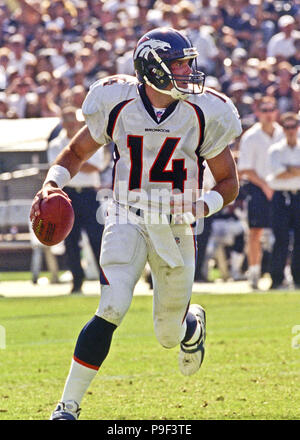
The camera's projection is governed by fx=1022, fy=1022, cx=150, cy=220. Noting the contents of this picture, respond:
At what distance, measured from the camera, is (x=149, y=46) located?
4.70 m

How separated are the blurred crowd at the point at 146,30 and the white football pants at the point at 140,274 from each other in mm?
6332

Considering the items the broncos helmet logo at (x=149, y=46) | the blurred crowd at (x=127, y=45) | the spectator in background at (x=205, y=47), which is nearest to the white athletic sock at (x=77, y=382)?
the broncos helmet logo at (x=149, y=46)

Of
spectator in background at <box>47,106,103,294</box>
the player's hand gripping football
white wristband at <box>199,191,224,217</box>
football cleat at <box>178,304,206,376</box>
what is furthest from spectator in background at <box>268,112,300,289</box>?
the player's hand gripping football

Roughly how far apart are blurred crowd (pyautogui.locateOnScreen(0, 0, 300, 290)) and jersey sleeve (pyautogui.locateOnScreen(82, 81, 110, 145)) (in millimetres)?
6442

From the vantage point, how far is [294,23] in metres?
13.6

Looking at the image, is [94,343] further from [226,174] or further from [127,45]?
[127,45]

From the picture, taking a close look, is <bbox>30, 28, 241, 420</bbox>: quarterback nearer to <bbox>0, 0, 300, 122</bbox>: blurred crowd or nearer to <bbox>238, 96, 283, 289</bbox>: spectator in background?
<bbox>238, 96, 283, 289</bbox>: spectator in background

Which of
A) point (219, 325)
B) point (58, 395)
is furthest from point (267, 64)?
point (58, 395)

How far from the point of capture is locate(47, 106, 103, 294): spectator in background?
10.0 m

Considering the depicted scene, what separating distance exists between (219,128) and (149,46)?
50 cm

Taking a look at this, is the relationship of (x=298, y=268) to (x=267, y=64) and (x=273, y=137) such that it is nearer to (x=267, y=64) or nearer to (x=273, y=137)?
(x=273, y=137)

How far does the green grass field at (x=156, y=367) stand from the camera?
4957mm
